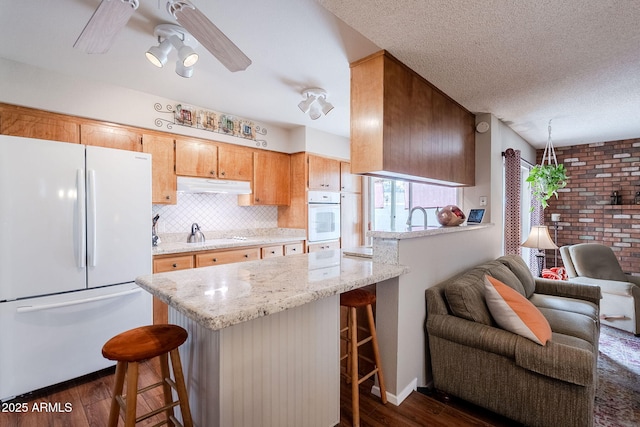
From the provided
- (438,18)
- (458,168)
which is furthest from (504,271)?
(438,18)

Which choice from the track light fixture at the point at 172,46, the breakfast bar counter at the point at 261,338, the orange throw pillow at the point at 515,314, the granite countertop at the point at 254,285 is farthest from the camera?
the track light fixture at the point at 172,46

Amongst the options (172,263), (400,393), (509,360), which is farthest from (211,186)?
(509,360)

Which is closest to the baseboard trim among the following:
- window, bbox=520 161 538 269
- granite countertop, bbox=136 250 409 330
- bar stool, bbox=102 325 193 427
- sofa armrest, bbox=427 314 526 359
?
sofa armrest, bbox=427 314 526 359

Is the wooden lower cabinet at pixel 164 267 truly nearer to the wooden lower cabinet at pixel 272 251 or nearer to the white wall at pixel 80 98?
the wooden lower cabinet at pixel 272 251

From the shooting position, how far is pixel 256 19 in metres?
1.74

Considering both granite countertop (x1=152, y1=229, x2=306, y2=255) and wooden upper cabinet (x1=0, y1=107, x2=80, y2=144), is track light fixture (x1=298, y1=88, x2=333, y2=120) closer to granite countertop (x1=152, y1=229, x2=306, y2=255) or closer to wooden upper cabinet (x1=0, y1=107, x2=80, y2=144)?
granite countertop (x1=152, y1=229, x2=306, y2=255)

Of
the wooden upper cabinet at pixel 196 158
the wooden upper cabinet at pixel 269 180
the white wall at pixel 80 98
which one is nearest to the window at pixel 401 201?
the wooden upper cabinet at pixel 269 180

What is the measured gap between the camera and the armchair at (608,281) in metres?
3.04

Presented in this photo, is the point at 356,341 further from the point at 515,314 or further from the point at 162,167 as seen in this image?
the point at 162,167

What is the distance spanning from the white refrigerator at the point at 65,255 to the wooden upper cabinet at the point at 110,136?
0.50 meters

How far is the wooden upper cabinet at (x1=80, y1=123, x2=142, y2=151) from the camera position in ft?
8.59

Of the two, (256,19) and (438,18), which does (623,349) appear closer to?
(438,18)

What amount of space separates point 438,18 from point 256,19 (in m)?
1.02

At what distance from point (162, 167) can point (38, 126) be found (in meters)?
0.96
